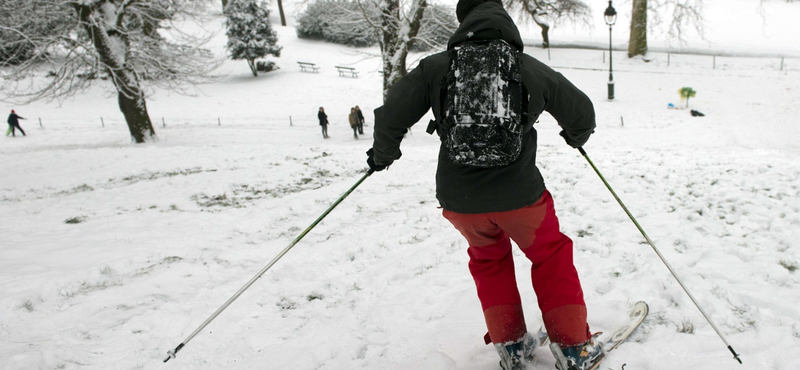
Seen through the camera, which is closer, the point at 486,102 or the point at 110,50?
the point at 486,102

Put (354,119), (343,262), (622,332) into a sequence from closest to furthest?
A: (622,332)
(343,262)
(354,119)

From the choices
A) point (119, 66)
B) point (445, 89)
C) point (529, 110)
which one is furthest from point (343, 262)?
point (119, 66)

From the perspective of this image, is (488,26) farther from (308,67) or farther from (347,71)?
(308,67)

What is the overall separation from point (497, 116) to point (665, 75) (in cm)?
2713

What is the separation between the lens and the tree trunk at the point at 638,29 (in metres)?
25.5

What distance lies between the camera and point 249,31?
34.9 metres

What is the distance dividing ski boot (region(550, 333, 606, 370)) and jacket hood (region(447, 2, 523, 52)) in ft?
5.17

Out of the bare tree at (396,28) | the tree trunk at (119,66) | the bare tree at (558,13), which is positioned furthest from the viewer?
the bare tree at (558,13)

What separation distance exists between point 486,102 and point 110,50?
15.9 m

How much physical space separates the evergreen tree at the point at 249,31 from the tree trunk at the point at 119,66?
20.6 meters

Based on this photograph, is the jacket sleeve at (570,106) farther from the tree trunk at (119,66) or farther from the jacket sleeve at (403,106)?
the tree trunk at (119,66)

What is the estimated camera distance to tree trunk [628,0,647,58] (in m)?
25.5

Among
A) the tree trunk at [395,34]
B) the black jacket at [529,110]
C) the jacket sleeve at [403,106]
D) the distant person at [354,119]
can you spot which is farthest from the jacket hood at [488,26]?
the distant person at [354,119]

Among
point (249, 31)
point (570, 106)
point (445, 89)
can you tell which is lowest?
point (570, 106)
